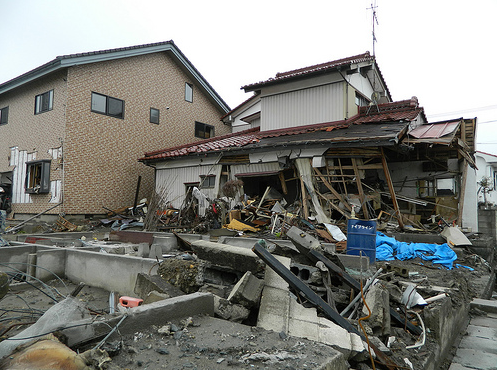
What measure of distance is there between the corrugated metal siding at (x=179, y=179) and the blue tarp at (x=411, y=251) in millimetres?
7262

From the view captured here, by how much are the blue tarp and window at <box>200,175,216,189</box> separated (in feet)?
24.3

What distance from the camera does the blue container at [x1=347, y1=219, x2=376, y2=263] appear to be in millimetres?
7289

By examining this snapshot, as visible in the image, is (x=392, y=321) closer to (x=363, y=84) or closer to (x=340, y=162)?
(x=340, y=162)

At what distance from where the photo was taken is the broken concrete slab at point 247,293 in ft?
12.5

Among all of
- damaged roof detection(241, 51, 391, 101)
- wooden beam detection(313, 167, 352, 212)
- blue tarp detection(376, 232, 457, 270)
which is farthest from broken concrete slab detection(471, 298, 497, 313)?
damaged roof detection(241, 51, 391, 101)

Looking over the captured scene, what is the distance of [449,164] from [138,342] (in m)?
13.3

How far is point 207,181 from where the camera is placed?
14078 mm

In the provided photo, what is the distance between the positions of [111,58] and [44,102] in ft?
12.3

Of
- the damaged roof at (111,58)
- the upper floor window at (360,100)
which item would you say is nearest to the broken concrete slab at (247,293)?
the upper floor window at (360,100)

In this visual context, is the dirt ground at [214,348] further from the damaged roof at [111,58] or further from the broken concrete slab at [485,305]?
the damaged roof at [111,58]

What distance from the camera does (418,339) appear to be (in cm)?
408

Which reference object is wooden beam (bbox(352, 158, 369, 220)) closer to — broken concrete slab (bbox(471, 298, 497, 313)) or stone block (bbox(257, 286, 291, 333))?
broken concrete slab (bbox(471, 298, 497, 313))

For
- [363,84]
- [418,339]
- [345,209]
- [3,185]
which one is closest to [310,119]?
[363,84]

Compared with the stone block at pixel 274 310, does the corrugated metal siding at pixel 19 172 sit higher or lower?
higher
